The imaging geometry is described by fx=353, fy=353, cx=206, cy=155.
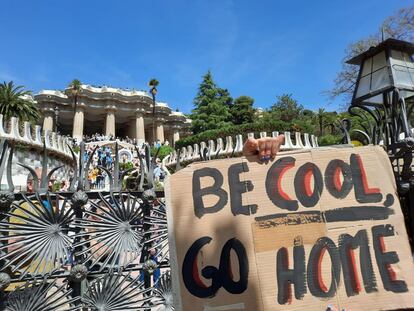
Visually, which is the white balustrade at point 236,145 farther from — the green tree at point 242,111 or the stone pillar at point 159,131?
the stone pillar at point 159,131

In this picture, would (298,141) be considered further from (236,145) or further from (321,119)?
(321,119)

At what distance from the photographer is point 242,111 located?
44000mm

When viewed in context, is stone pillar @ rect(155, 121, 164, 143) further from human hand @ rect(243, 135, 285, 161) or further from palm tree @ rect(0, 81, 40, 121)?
human hand @ rect(243, 135, 285, 161)

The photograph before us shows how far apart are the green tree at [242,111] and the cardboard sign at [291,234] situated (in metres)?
41.7

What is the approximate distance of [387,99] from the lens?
9.71 feet

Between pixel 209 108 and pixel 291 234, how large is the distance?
39121 millimetres

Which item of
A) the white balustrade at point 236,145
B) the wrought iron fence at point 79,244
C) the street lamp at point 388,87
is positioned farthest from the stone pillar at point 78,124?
the street lamp at point 388,87

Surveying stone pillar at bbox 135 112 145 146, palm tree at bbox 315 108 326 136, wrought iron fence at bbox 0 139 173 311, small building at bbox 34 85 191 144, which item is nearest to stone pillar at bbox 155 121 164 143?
small building at bbox 34 85 191 144

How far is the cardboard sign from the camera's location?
2160mm

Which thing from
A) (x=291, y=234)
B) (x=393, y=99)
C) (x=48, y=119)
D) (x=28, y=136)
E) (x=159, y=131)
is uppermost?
(x=48, y=119)

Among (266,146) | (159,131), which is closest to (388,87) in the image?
(266,146)

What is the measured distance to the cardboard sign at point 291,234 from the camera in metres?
2.16

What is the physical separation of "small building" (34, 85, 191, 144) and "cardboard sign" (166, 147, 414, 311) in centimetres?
4767

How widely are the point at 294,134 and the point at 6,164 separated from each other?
27.5 m
